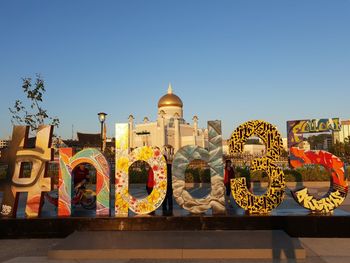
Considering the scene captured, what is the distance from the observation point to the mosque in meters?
60.2

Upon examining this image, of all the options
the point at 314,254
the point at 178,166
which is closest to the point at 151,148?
the point at 178,166

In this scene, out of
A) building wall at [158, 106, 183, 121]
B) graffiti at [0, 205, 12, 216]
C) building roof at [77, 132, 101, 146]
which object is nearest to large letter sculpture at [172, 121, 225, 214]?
graffiti at [0, 205, 12, 216]

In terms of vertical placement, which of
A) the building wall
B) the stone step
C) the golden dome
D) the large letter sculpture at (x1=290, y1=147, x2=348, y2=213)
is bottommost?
the stone step

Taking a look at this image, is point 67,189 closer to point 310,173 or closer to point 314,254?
point 314,254

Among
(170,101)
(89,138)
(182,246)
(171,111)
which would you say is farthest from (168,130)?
(182,246)

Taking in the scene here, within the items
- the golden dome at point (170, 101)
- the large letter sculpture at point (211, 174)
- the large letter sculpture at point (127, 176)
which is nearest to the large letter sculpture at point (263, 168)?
the large letter sculpture at point (211, 174)

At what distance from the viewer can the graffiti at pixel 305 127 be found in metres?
29.3

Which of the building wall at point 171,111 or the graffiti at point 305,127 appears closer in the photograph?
the graffiti at point 305,127

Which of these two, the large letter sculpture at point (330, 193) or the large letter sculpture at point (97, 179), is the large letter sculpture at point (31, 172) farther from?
the large letter sculpture at point (330, 193)

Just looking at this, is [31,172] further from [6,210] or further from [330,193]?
[330,193]

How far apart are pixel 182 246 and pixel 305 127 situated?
26.1 metres

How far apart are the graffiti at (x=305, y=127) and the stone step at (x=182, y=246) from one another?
23.9 metres

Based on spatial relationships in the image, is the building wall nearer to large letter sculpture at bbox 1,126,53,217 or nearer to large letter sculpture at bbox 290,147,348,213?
large letter sculpture at bbox 1,126,53,217

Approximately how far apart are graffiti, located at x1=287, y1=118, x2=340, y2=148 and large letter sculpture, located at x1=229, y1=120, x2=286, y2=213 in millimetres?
22319
